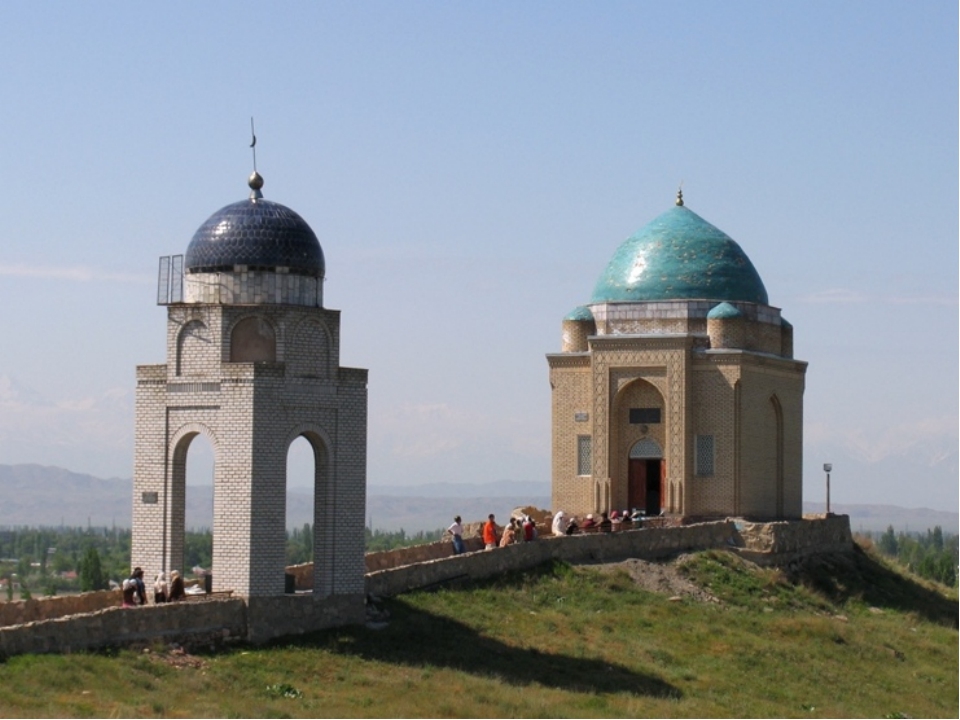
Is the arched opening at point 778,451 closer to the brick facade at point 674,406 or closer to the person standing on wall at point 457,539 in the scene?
the brick facade at point 674,406

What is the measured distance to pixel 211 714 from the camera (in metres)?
25.0

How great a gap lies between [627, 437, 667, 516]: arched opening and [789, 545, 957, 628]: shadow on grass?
408 cm

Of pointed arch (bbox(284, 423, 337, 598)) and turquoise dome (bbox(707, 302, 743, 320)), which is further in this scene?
turquoise dome (bbox(707, 302, 743, 320))

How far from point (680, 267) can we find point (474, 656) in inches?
721

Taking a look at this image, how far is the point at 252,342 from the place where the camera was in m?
30.3

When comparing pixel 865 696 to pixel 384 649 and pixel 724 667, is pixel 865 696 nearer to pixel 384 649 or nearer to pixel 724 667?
pixel 724 667

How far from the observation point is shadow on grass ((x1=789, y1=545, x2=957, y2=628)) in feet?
142

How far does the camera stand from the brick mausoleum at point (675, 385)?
45.2 m

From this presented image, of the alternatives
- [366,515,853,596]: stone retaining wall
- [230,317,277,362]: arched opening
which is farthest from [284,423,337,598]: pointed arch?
[366,515,853,596]: stone retaining wall

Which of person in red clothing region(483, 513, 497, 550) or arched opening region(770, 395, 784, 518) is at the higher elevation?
arched opening region(770, 395, 784, 518)

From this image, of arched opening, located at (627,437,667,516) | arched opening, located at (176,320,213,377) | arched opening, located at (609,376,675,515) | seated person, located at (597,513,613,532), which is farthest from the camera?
arched opening, located at (627,437,667,516)

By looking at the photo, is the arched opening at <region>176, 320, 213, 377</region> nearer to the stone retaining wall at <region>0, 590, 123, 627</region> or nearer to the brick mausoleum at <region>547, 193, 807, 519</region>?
the stone retaining wall at <region>0, 590, 123, 627</region>

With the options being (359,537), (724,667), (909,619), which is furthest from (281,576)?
(909,619)

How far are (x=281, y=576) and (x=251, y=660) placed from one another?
1.90 meters
